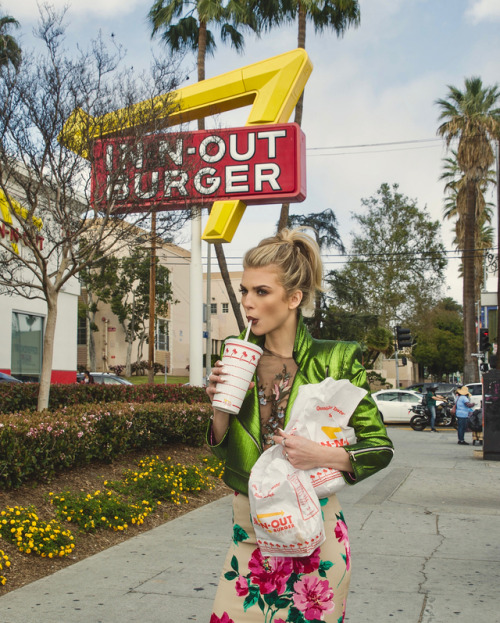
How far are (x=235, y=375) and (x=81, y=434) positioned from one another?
236 inches

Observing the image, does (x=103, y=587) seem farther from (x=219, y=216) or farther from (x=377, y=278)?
(x=377, y=278)

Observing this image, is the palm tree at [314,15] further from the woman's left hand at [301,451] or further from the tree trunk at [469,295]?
the woman's left hand at [301,451]

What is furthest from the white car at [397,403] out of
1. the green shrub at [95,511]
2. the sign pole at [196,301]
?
the green shrub at [95,511]

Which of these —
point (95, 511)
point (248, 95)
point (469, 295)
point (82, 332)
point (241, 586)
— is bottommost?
point (95, 511)

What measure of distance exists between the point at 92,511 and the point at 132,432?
9.04ft

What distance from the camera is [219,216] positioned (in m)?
18.1

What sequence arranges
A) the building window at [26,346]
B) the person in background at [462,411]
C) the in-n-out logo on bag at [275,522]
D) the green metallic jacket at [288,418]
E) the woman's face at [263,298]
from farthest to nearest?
the building window at [26,346]
the person in background at [462,411]
the woman's face at [263,298]
the green metallic jacket at [288,418]
the in-n-out logo on bag at [275,522]

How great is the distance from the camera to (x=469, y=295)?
110 feet

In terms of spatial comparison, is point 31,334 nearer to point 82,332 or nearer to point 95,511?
point 95,511

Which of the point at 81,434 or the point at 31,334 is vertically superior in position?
Result: the point at 31,334

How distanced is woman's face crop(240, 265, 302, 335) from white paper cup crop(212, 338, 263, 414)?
176 mm

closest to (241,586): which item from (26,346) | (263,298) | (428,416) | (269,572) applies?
(269,572)

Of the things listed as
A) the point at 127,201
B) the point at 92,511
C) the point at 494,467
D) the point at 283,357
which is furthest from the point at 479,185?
the point at 283,357

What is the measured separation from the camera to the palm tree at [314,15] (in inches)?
886
